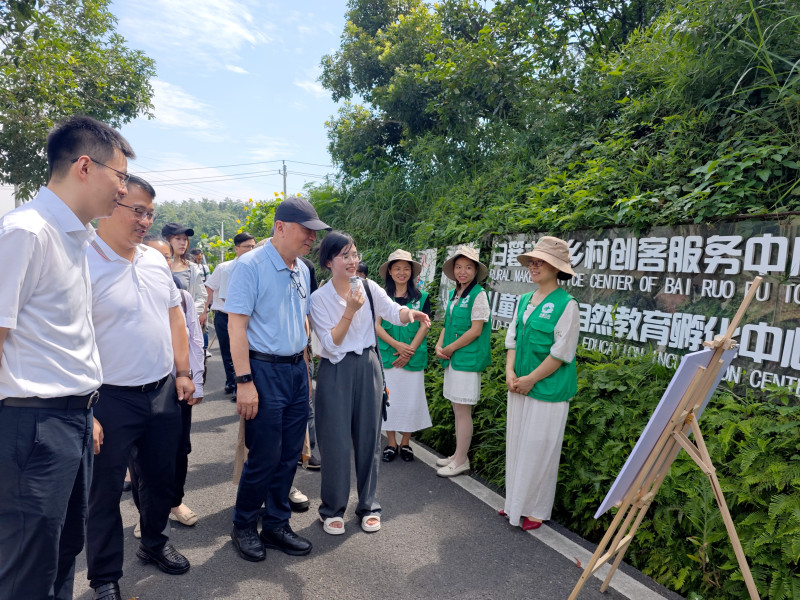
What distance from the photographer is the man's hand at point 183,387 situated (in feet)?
9.46

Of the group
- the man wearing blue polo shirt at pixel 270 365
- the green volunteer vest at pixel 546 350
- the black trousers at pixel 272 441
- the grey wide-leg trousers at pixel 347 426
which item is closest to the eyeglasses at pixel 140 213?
the man wearing blue polo shirt at pixel 270 365

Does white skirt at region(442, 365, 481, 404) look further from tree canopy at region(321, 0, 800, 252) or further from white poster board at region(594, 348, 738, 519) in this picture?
white poster board at region(594, 348, 738, 519)

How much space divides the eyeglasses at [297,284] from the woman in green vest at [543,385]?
1.55 metres

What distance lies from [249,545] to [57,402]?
1.68 meters

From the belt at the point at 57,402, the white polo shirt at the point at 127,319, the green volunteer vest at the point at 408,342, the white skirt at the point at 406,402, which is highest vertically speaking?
the white polo shirt at the point at 127,319

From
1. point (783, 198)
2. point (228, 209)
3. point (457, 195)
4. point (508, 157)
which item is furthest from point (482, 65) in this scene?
point (228, 209)

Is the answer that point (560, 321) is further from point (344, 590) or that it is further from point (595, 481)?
point (344, 590)

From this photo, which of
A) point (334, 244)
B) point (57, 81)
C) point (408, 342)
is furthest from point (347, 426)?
point (57, 81)

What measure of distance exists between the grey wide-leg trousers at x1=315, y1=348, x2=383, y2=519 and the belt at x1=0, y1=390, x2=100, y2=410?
155 centimetres

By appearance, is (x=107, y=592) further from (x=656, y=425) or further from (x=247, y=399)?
(x=656, y=425)

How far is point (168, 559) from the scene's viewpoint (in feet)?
9.52

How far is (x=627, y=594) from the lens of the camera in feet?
8.98

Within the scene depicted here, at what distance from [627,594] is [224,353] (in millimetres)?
5454

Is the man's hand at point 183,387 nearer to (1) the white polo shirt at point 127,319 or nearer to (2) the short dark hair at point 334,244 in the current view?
(1) the white polo shirt at point 127,319
